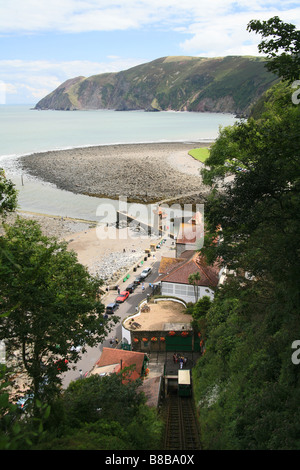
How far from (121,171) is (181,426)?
69838mm

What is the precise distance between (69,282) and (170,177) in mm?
62186

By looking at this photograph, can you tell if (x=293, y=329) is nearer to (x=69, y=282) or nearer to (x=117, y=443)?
(x=117, y=443)

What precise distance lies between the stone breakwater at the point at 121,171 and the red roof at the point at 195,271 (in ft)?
113

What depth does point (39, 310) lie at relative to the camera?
1205cm

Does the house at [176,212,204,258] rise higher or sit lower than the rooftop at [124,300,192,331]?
higher

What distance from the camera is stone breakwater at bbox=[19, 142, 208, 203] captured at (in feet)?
219

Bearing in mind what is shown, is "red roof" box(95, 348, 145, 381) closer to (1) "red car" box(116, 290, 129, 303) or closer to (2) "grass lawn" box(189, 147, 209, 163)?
(1) "red car" box(116, 290, 129, 303)

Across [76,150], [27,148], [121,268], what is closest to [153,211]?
[121,268]

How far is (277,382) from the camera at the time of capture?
1151 cm

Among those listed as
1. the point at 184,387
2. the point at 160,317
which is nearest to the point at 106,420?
the point at 184,387

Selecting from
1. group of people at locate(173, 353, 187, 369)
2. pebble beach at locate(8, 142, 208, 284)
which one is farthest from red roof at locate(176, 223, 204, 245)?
group of people at locate(173, 353, 187, 369)

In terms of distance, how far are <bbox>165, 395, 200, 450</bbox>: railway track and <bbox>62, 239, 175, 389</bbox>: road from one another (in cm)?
475

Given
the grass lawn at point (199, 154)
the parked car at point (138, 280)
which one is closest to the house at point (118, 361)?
the parked car at point (138, 280)

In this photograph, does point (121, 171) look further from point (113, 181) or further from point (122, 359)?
point (122, 359)
